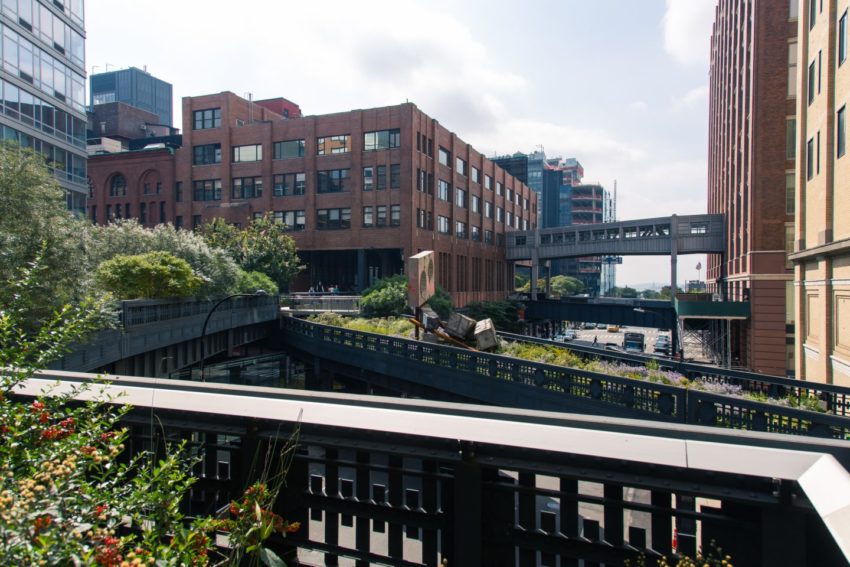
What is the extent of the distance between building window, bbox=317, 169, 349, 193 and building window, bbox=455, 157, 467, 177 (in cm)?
1412

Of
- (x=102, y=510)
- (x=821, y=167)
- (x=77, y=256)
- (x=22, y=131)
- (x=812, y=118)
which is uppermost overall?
(x=22, y=131)

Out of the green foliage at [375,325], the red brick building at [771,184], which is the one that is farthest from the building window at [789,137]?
the green foliage at [375,325]

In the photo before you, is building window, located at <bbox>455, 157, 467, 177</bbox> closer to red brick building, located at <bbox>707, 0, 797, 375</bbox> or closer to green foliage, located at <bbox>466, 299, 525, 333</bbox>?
green foliage, located at <bbox>466, 299, 525, 333</bbox>

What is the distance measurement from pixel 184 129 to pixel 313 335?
4064cm

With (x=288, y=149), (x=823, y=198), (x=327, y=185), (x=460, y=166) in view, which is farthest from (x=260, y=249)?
(x=823, y=198)

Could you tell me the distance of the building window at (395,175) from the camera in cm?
5036

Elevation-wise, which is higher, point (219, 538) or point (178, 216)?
point (178, 216)

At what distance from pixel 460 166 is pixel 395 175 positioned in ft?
45.2

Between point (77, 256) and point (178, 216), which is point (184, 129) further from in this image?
point (77, 256)

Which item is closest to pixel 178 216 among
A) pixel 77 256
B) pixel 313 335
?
pixel 313 335

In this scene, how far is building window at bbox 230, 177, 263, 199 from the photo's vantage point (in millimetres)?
56406

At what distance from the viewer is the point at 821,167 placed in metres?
18.8

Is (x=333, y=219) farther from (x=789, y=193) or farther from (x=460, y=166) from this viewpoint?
(x=789, y=193)

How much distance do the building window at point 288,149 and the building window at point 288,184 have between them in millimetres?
1973
